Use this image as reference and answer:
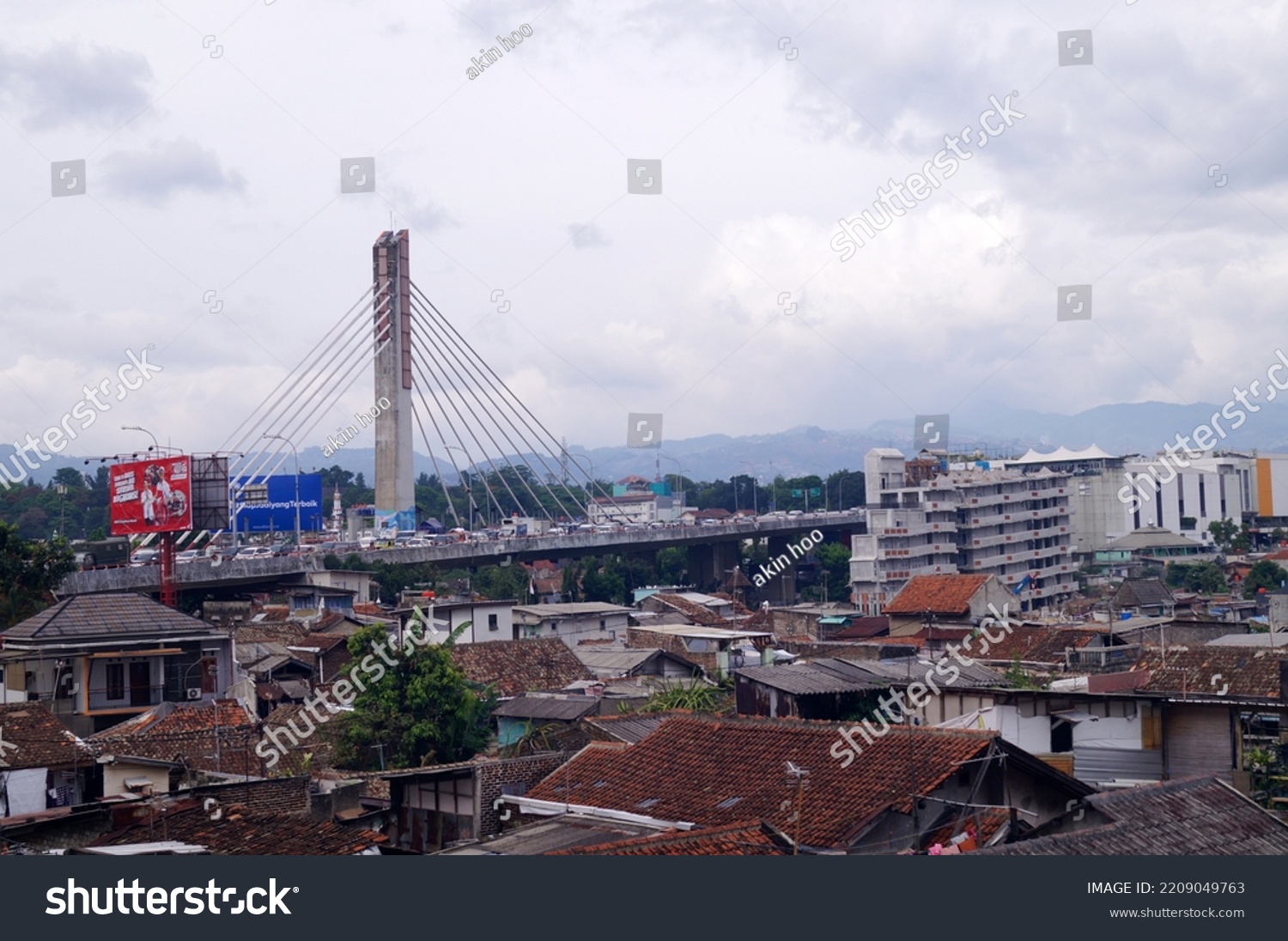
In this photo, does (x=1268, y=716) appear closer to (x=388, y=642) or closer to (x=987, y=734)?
(x=987, y=734)

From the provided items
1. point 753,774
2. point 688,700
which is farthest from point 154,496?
point 753,774

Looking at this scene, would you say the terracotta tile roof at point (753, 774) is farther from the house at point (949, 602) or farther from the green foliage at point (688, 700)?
the house at point (949, 602)

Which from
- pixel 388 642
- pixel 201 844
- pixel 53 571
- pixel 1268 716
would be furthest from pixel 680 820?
pixel 53 571

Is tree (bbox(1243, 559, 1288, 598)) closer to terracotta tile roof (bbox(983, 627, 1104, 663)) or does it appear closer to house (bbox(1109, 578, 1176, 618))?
house (bbox(1109, 578, 1176, 618))

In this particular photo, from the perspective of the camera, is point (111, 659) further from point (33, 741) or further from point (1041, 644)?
point (1041, 644)

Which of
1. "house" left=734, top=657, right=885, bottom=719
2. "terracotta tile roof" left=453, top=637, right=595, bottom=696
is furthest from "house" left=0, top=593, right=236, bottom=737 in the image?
"house" left=734, top=657, right=885, bottom=719

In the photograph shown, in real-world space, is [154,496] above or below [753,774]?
above
